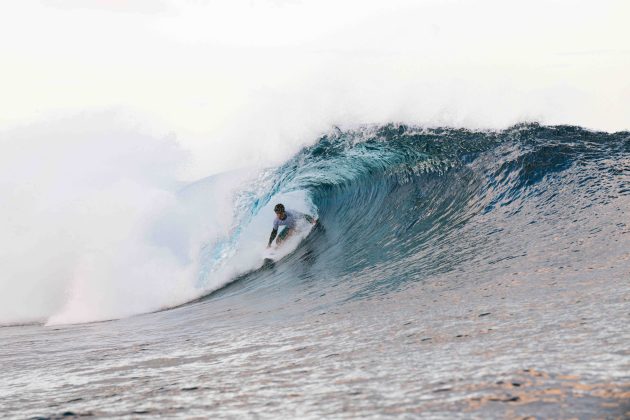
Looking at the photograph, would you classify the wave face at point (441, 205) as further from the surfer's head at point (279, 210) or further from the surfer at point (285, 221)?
the surfer's head at point (279, 210)

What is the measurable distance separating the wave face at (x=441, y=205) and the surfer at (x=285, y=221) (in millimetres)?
416

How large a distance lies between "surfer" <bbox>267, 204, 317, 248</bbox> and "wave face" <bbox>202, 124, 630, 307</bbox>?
416 millimetres

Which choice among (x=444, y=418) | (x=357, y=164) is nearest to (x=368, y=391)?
(x=444, y=418)

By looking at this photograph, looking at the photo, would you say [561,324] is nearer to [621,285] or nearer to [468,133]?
[621,285]

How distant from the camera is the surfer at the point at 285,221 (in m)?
10.2

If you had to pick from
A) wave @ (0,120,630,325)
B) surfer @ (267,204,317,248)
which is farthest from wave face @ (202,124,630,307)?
surfer @ (267,204,317,248)

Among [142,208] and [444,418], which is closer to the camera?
[444,418]

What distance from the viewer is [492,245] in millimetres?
6430

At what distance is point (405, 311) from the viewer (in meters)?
4.56

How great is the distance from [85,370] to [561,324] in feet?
9.97

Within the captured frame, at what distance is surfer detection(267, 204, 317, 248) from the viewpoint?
10.2 meters

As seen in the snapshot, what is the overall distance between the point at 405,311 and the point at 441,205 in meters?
4.52

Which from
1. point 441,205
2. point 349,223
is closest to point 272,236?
point 349,223

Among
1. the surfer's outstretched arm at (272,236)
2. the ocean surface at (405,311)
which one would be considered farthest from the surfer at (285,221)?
the ocean surface at (405,311)
